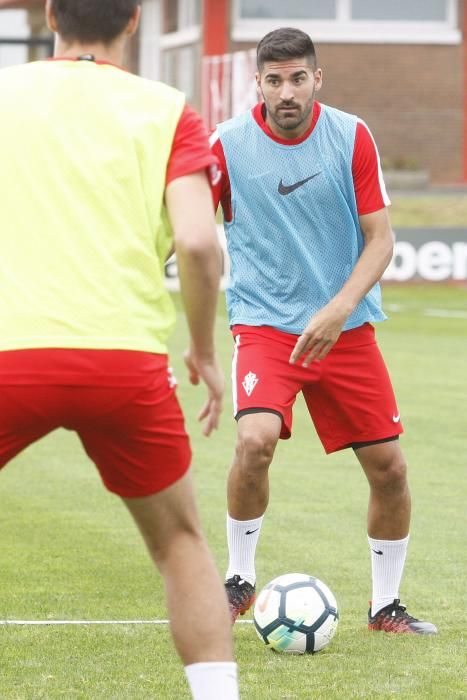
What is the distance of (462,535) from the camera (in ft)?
25.8

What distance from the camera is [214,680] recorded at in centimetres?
392

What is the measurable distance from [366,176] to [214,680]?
2.63 metres

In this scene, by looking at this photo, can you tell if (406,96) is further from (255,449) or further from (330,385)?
(255,449)

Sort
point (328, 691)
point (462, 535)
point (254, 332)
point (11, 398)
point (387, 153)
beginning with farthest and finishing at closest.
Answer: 1. point (387, 153)
2. point (462, 535)
3. point (254, 332)
4. point (328, 691)
5. point (11, 398)

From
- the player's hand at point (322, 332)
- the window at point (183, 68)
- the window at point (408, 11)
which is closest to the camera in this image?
the player's hand at point (322, 332)

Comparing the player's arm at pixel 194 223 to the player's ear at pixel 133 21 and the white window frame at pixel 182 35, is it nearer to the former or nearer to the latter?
the player's ear at pixel 133 21

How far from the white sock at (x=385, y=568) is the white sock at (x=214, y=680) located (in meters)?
2.18

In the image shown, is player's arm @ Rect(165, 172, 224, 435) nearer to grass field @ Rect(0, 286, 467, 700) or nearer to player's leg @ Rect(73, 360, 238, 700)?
player's leg @ Rect(73, 360, 238, 700)

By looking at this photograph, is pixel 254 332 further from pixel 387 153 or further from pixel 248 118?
pixel 387 153

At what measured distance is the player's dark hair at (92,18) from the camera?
386cm

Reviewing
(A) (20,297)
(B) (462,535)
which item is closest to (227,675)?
(A) (20,297)

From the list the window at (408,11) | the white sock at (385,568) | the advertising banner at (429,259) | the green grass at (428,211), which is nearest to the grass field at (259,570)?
the white sock at (385,568)

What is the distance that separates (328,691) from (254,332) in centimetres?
164

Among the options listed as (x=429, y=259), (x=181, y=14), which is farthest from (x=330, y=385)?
(x=181, y=14)
